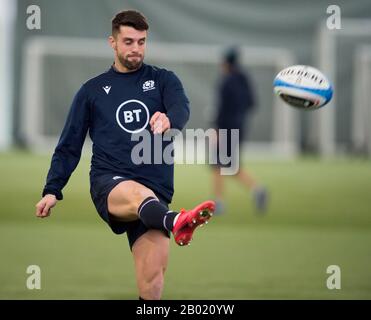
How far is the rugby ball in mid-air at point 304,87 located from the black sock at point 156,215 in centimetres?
163

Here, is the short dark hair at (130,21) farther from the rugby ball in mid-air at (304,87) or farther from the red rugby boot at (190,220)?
the rugby ball in mid-air at (304,87)

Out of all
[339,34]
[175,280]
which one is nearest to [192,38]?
[339,34]

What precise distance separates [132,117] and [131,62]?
35 cm

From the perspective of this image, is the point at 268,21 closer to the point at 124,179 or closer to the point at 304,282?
the point at 304,282

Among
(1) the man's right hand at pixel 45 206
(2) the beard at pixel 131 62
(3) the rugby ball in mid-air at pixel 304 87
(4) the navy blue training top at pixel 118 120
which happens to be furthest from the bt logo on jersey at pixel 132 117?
(3) the rugby ball in mid-air at pixel 304 87

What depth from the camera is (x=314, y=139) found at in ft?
84.6

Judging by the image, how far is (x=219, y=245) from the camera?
11.2 meters

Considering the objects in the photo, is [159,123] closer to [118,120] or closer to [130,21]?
[118,120]

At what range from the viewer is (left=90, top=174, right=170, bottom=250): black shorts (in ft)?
19.8

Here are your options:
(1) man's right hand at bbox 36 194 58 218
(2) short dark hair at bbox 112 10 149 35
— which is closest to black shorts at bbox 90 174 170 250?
(1) man's right hand at bbox 36 194 58 218

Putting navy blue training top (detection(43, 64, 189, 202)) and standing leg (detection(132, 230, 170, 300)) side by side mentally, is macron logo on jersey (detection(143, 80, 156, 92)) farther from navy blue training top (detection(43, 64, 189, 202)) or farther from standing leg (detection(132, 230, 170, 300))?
standing leg (detection(132, 230, 170, 300))

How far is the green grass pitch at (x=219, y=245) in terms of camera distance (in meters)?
8.31

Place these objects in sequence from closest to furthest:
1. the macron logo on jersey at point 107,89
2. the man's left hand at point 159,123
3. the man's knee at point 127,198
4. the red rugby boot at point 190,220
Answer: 1. the red rugby boot at point 190,220
2. the man's left hand at point 159,123
3. the man's knee at point 127,198
4. the macron logo on jersey at point 107,89

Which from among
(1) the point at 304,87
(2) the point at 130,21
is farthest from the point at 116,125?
(1) the point at 304,87
